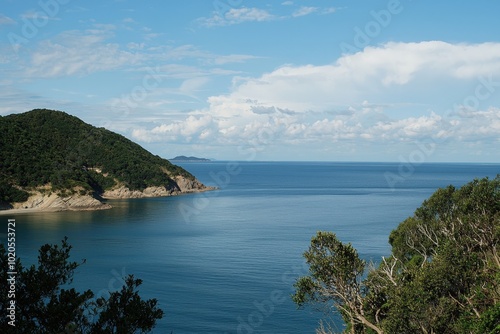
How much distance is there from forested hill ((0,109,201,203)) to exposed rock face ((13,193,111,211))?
7.66 feet

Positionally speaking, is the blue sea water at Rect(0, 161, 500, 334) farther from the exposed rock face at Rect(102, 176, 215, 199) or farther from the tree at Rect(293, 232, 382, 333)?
the tree at Rect(293, 232, 382, 333)

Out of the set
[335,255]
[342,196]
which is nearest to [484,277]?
[335,255]

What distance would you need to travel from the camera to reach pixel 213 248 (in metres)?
77.5

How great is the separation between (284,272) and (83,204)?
264 feet

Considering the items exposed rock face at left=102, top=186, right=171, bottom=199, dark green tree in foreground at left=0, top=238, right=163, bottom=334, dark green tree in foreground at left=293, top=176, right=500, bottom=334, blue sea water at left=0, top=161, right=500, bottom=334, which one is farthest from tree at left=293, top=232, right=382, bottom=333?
exposed rock face at left=102, top=186, right=171, bottom=199

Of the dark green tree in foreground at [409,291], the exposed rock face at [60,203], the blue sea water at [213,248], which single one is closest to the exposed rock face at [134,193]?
the blue sea water at [213,248]

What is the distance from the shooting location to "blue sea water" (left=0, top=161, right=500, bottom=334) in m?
46.7

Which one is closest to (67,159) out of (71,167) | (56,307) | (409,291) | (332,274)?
(71,167)

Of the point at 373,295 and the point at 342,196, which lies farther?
the point at 342,196

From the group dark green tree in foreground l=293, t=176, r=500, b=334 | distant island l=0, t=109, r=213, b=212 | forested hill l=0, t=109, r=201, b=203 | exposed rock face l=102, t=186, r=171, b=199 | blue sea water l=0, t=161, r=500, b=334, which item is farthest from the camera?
exposed rock face l=102, t=186, r=171, b=199

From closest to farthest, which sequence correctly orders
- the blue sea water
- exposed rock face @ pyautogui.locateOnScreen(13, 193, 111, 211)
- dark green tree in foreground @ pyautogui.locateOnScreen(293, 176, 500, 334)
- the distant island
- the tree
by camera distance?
1. dark green tree in foreground @ pyautogui.locateOnScreen(293, 176, 500, 334)
2. the tree
3. the blue sea water
4. exposed rock face @ pyautogui.locateOnScreen(13, 193, 111, 211)
5. the distant island

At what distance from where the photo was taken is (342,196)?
166375mm

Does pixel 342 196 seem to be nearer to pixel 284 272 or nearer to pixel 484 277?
pixel 284 272

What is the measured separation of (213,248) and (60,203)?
60931 mm
